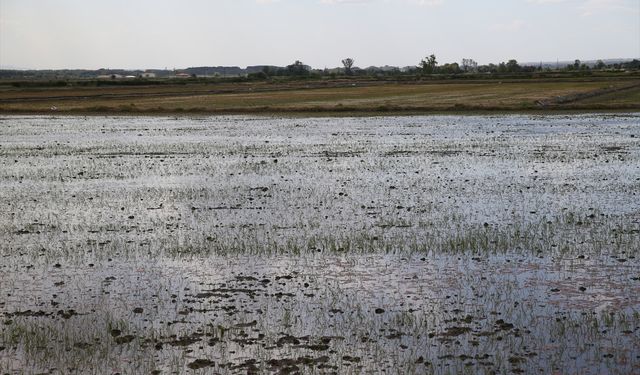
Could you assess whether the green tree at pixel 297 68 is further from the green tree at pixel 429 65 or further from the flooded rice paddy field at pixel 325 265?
the flooded rice paddy field at pixel 325 265

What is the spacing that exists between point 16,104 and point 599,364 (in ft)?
188

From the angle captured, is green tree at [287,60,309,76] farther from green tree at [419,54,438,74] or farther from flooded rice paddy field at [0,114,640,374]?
flooded rice paddy field at [0,114,640,374]

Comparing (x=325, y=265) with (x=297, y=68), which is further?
(x=297, y=68)

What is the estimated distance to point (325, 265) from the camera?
10992 millimetres

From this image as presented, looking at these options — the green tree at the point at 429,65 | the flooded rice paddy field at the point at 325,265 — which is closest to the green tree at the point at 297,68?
the green tree at the point at 429,65

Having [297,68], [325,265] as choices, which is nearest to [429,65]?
[297,68]

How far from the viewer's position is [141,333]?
8320 millimetres

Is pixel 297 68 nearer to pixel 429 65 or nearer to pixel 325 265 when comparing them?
pixel 429 65

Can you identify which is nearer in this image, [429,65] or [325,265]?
[325,265]

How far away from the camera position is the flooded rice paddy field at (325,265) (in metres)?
7.67

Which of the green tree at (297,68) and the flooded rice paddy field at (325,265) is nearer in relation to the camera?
the flooded rice paddy field at (325,265)

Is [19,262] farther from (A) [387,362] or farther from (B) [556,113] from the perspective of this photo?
(B) [556,113]

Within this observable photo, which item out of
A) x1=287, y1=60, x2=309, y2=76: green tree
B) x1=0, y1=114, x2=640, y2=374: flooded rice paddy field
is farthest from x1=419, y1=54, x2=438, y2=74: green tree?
x1=0, y1=114, x2=640, y2=374: flooded rice paddy field

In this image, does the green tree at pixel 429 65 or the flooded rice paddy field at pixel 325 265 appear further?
the green tree at pixel 429 65
